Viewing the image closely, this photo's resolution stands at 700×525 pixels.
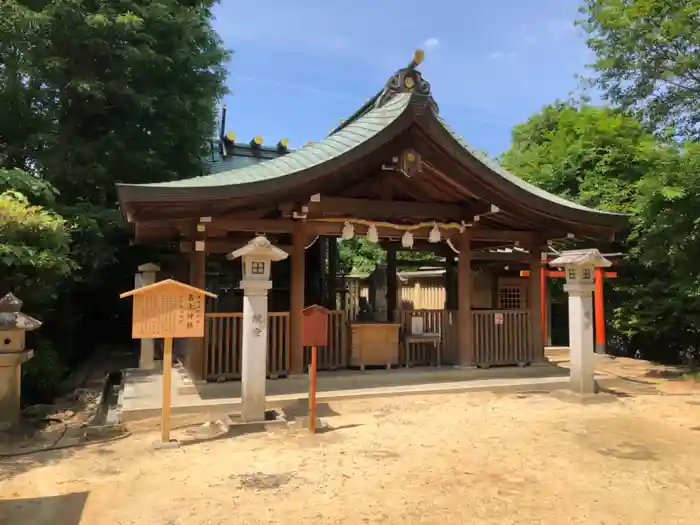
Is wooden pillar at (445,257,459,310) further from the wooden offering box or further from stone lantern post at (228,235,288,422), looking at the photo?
stone lantern post at (228,235,288,422)

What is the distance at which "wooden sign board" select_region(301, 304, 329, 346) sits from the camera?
6.86 metres

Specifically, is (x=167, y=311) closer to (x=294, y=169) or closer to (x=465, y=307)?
(x=294, y=169)

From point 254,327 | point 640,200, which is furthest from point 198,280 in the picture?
point 640,200

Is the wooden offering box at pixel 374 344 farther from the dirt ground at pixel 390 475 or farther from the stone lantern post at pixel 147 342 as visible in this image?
the stone lantern post at pixel 147 342

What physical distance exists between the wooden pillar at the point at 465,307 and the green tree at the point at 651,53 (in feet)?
25.8

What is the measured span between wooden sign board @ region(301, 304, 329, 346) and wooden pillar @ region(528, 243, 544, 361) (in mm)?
5849

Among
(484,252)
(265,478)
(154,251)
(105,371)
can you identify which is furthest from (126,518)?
(154,251)

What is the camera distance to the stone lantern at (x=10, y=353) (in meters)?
7.50

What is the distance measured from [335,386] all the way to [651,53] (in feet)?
42.0

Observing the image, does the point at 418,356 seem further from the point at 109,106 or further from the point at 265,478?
the point at 109,106

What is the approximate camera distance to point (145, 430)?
729 cm

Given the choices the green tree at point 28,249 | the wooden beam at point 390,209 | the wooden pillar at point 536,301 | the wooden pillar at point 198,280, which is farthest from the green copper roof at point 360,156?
the green tree at point 28,249

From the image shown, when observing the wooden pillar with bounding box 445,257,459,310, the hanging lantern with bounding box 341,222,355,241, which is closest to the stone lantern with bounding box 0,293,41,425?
the hanging lantern with bounding box 341,222,355,241

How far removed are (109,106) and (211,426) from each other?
10275mm
